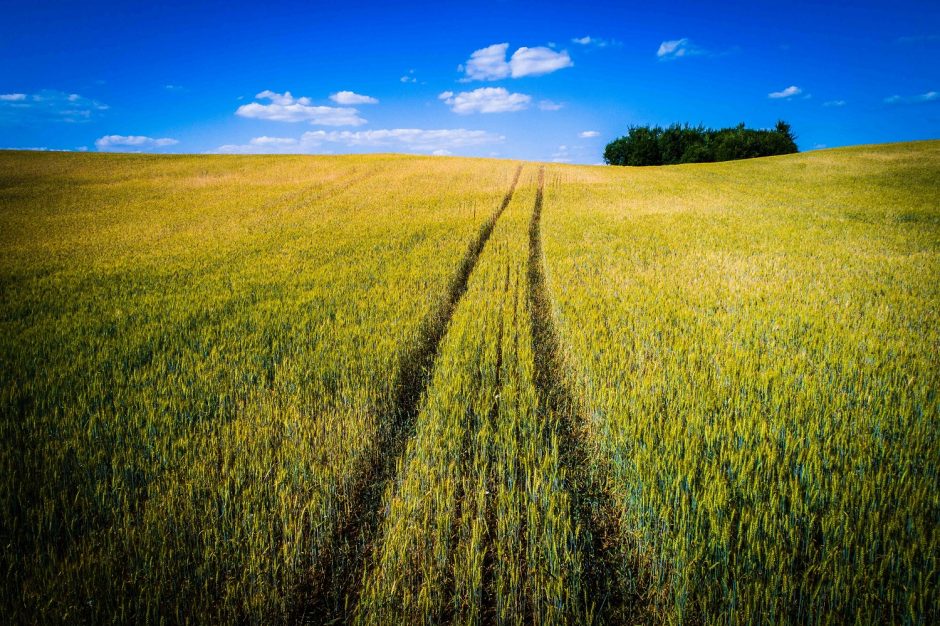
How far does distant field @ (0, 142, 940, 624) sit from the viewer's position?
2125mm

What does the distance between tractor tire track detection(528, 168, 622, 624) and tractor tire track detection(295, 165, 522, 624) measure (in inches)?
53.5

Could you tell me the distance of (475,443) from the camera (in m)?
3.31

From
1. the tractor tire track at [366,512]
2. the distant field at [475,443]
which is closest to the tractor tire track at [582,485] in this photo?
the distant field at [475,443]

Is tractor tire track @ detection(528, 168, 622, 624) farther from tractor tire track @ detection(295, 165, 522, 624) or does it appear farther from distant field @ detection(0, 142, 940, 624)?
tractor tire track @ detection(295, 165, 522, 624)

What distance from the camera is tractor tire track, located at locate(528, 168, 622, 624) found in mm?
2238

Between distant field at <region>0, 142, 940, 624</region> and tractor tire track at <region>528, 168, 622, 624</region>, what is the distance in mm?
29

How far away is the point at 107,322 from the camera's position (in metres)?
5.85

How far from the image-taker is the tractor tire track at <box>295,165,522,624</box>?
86.0 inches

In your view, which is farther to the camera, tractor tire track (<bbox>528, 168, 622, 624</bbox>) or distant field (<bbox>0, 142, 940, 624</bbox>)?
tractor tire track (<bbox>528, 168, 622, 624</bbox>)

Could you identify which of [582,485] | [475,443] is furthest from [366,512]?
[582,485]

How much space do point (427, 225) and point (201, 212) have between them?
38.6 feet

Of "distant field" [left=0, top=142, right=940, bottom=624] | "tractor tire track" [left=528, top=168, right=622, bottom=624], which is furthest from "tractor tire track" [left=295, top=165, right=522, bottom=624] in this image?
"tractor tire track" [left=528, top=168, right=622, bottom=624]

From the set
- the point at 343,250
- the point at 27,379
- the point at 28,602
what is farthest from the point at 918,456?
the point at 343,250

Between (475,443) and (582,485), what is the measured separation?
92cm
